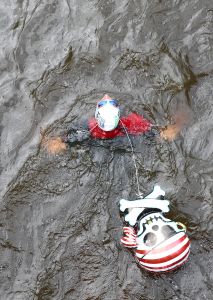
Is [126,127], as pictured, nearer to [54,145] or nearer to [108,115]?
[108,115]

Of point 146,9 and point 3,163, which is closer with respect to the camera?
point 3,163

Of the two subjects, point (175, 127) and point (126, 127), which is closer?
point (126, 127)

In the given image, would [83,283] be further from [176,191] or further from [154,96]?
[154,96]

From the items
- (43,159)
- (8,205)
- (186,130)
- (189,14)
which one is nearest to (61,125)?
(43,159)

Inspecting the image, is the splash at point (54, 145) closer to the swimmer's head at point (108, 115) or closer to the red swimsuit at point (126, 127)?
the red swimsuit at point (126, 127)

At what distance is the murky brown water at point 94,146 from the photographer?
7969mm

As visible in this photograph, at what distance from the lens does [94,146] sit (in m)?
9.00

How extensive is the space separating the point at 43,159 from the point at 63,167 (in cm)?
43

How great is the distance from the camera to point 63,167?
8859 millimetres

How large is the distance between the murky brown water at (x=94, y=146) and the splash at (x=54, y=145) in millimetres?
116

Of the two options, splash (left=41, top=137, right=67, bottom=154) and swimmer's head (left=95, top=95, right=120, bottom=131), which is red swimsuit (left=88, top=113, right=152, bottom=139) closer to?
A: swimmer's head (left=95, top=95, right=120, bottom=131)

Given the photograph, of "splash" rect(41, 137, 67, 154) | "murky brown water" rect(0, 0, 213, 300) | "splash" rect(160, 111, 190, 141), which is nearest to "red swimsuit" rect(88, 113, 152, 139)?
"murky brown water" rect(0, 0, 213, 300)

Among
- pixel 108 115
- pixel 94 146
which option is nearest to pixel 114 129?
pixel 108 115

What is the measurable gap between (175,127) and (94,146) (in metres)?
1.62
